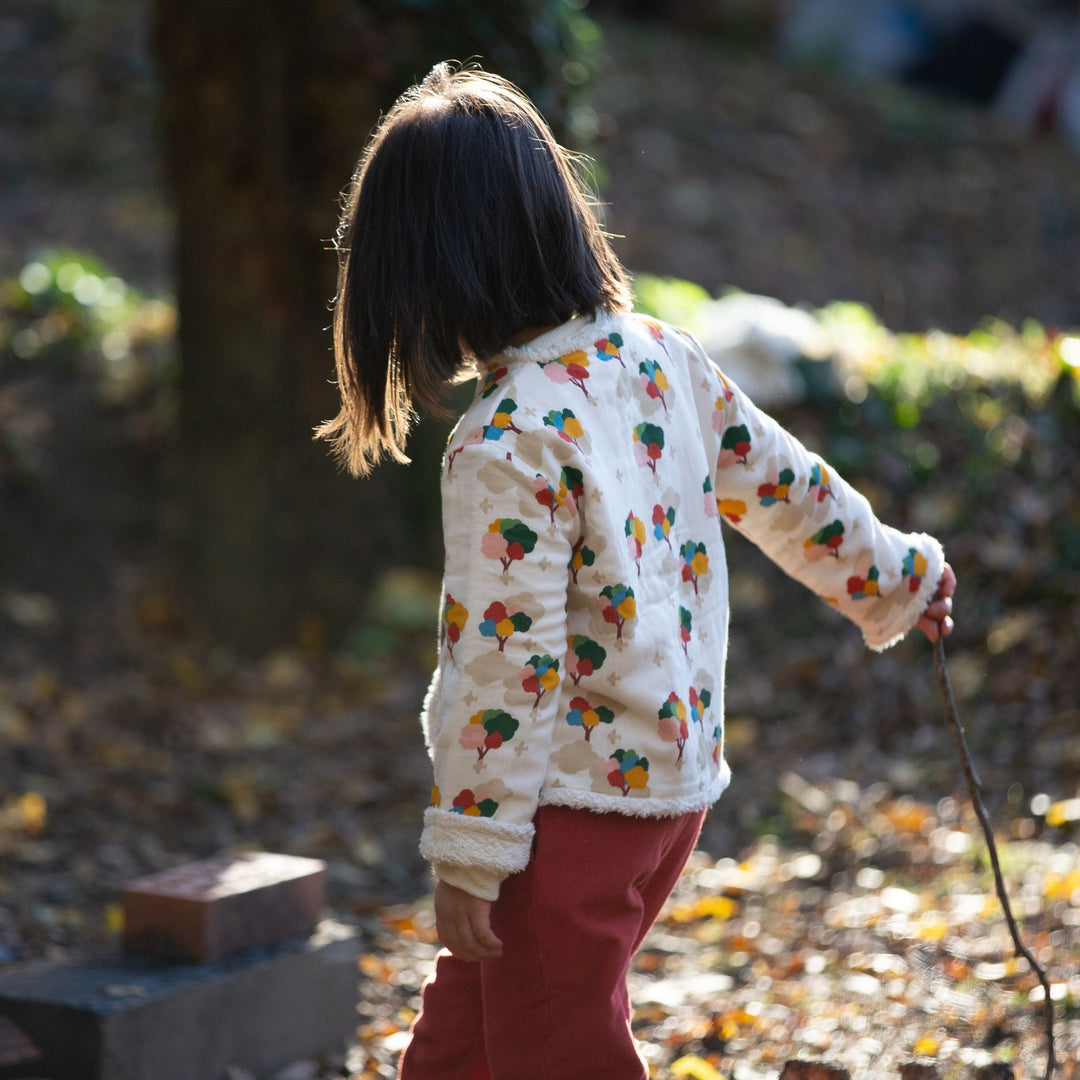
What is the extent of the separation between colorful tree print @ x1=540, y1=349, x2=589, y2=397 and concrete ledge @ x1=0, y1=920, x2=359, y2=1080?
1367 mm

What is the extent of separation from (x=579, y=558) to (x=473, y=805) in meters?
0.37

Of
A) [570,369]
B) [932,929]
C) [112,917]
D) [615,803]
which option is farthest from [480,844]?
[112,917]

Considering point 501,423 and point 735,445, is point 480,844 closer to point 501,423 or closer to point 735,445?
point 501,423

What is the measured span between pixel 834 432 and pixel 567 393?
3.86 meters

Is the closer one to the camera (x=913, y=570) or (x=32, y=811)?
(x=913, y=570)

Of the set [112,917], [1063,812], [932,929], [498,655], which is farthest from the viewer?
[1063,812]

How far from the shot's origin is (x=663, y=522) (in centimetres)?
201

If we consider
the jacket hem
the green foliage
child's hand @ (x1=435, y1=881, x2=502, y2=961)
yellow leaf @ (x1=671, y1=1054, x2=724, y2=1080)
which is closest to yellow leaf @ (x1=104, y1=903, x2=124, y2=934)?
yellow leaf @ (x1=671, y1=1054, x2=724, y2=1080)

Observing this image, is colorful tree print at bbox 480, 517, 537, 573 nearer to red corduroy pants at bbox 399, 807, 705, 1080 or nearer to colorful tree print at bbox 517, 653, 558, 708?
colorful tree print at bbox 517, 653, 558, 708

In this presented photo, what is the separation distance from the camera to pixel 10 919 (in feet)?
11.3

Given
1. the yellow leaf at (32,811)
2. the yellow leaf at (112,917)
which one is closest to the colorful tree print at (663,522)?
the yellow leaf at (112,917)

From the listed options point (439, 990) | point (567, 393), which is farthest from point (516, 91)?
point (439, 990)

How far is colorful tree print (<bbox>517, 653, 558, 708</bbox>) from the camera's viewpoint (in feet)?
5.97

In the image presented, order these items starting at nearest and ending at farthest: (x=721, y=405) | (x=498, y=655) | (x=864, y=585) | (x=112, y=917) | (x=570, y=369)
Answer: (x=498, y=655)
(x=570, y=369)
(x=721, y=405)
(x=864, y=585)
(x=112, y=917)
